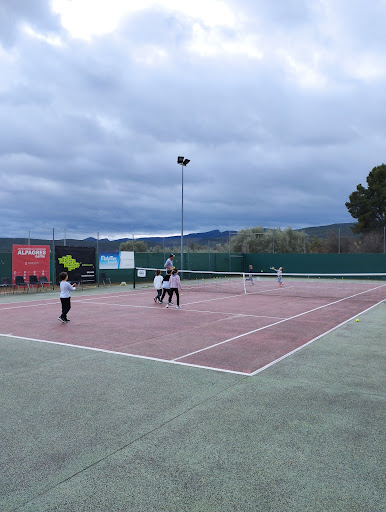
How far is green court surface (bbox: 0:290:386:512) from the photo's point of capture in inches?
134

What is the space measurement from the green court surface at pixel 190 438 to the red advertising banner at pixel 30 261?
17239 millimetres

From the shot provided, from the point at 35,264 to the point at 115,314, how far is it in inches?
474

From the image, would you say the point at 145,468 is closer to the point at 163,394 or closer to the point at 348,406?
the point at 163,394

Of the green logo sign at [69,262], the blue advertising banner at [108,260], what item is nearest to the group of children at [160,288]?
the green logo sign at [69,262]

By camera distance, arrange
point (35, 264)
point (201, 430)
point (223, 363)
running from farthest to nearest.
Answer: point (35, 264) < point (223, 363) < point (201, 430)

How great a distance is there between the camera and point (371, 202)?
5353cm

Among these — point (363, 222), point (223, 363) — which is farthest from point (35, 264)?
point (363, 222)

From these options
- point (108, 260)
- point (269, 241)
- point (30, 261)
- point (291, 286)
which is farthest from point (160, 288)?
point (269, 241)

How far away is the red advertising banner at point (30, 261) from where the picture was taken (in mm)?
23312

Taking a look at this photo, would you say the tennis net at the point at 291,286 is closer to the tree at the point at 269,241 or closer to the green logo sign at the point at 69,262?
the green logo sign at the point at 69,262

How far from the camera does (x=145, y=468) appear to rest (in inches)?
151

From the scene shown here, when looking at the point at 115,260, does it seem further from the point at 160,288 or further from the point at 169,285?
the point at 169,285

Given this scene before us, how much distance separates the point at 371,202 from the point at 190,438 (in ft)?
179

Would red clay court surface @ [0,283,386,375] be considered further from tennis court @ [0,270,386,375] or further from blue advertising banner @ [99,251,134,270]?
blue advertising banner @ [99,251,134,270]
